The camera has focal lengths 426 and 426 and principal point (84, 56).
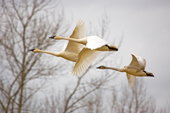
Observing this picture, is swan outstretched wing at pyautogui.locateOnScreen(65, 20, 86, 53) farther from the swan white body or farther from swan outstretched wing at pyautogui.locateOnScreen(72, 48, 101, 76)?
swan outstretched wing at pyautogui.locateOnScreen(72, 48, 101, 76)

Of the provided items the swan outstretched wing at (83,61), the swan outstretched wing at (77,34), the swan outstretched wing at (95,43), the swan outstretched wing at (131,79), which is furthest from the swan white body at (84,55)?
the swan outstretched wing at (131,79)

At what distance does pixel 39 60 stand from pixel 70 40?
8156mm

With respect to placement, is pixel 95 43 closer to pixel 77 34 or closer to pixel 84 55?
pixel 84 55

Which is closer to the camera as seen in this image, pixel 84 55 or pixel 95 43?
pixel 95 43

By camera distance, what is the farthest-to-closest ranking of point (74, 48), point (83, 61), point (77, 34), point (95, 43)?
point (74, 48)
point (77, 34)
point (83, 61)
point (95, 43)

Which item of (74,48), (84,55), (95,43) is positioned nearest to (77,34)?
(74,48)

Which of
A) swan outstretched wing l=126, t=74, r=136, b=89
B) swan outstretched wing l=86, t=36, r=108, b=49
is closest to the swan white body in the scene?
swan outstretched wing l=86, t=36, r=108, b=49

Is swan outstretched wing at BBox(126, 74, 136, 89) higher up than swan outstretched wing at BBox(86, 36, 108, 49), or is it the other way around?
swan outstretched wing at BBox(86, 36, 108, 49)

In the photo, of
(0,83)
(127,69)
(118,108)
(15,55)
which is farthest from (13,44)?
(118,108)

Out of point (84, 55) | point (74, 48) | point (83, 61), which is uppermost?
point (74, 48)

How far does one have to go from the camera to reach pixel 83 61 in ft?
40.2

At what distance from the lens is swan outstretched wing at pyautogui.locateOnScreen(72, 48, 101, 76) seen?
12047 mm

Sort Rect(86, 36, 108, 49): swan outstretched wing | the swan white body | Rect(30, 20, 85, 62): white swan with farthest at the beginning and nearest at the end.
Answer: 1. Rect(30, 20, 85, 62): white swan
2. the swan white body
3. Rect(86, 36, 108, 49): swan outstretched wing

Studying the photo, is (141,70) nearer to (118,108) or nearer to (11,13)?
(11,13)
